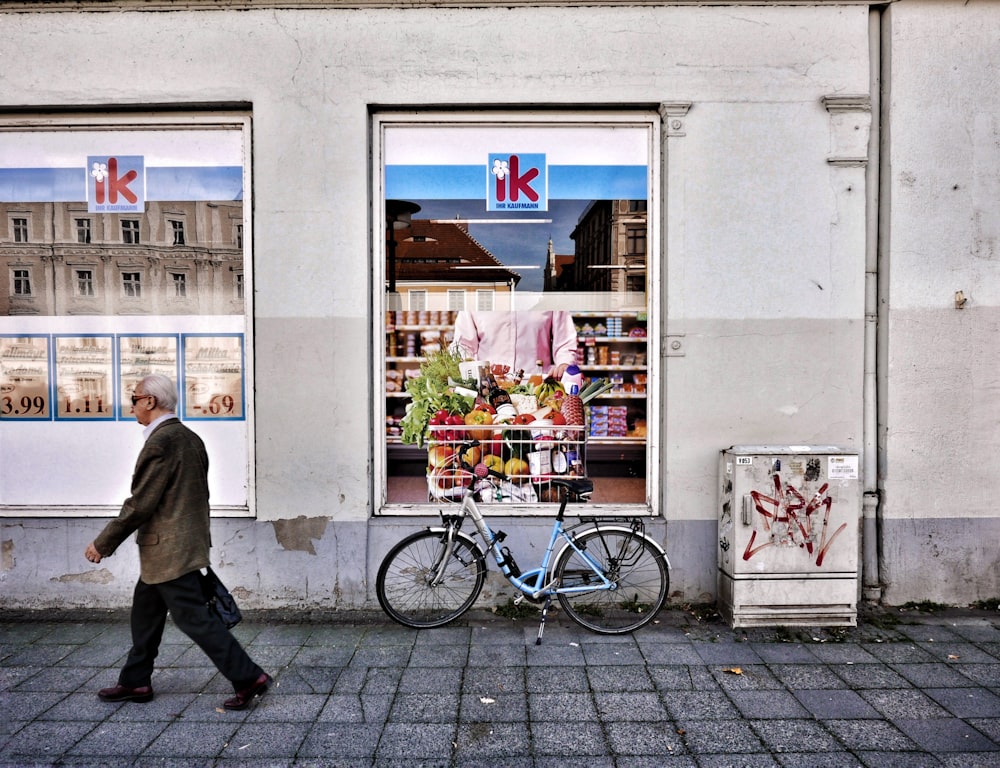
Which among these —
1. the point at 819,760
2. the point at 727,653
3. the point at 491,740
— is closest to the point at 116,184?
the point at 491,740

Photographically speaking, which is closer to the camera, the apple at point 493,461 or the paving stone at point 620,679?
the paving stone at point 620,679

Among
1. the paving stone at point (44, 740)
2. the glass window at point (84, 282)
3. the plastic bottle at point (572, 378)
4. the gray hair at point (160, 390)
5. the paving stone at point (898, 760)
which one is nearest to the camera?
the paving stone at point (898, 760)

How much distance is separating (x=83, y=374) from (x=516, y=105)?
14.0 feet

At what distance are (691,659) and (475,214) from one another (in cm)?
391

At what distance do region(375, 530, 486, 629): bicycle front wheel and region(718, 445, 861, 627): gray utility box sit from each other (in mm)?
1963

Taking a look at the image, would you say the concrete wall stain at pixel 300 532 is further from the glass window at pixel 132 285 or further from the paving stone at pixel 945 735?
the paving stone at pixel 945 735

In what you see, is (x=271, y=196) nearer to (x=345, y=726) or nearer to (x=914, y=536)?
(x=345, y=726)

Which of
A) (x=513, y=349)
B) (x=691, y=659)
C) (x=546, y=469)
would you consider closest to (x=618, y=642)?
(x=691, y=659)

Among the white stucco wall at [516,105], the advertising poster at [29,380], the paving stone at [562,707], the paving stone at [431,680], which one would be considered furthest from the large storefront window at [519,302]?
the advertising poster at [29,380]

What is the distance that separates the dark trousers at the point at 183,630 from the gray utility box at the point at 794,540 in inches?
135

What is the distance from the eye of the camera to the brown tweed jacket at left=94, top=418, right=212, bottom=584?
12.6ft

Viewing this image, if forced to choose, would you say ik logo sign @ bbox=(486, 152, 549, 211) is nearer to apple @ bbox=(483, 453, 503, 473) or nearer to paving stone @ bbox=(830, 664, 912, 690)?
apple @ bbox=(483, 453, 503, 473)

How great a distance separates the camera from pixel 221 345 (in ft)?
19.0

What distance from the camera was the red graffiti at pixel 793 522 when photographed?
16.8ft
